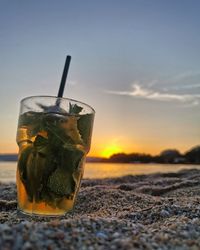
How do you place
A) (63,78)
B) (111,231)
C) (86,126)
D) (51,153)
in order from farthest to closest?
(63,78), (86,126), (51,153), (111,231)

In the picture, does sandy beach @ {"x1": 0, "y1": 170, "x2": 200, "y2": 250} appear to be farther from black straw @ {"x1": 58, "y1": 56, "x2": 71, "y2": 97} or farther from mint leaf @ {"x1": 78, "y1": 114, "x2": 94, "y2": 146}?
black straw @ {"x1": 58, "y1": 56, "x2": 71, "y2": 97}

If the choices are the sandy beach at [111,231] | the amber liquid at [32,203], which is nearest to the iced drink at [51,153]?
the amber liquid at [32,203]

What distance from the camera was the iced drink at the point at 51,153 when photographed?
2377 mm

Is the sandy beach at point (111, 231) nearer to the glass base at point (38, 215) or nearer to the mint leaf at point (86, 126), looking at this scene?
the glass base at point (38, 215)

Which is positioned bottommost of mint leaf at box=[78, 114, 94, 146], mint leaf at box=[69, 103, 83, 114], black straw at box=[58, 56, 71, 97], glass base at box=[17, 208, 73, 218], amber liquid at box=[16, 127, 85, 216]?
glass base at box=[17, 208, 73, 218]

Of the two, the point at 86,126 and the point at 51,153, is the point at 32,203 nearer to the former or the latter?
the point at 51,153

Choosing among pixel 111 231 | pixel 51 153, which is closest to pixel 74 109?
pixel 51 153

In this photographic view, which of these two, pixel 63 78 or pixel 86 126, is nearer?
pixel 86 126

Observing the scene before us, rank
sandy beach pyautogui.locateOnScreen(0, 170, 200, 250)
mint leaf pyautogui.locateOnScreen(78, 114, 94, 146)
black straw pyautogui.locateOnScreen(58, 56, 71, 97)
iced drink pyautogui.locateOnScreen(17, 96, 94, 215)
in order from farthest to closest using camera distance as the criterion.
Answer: black straw pyautogui.locateOnScreen(58, 56, 71, 97) → mint leaf pyautogui.locateOnScreen(78, 114, 94, 146) → iced drink pyautogui.locateOnScreen(17, 96, 94, 215) → sandy beach pyautogui.locateOnScreen(0, 170, 200, 250)

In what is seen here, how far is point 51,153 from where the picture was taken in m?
2.38

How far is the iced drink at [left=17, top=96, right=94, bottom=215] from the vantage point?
7.80 feet

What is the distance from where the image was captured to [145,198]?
3.24 meters

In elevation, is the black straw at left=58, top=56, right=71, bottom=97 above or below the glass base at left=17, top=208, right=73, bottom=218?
above

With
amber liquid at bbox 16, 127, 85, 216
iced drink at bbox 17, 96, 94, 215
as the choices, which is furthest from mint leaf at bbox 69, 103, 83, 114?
amber liquid at bbox 16, 127, 85, 216
